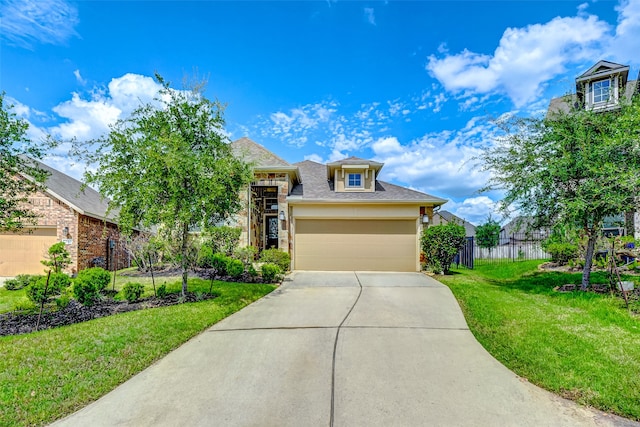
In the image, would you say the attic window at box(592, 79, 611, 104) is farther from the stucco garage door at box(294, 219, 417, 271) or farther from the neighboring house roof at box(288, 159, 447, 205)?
the stucco garage door at box(294, 219, 417, 271)

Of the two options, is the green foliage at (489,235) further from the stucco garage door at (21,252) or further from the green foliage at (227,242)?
the stucco garage door at (21,252)

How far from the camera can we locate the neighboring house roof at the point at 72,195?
12.7 m

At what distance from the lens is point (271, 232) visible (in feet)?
52.9

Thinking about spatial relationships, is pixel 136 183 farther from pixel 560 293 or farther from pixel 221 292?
pixel 560 293

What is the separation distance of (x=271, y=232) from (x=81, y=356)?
11697 mm

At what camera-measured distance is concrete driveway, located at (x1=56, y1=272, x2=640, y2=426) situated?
323 cm

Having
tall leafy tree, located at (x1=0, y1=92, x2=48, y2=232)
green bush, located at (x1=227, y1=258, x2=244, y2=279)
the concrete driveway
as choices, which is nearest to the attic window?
the concrete driveway

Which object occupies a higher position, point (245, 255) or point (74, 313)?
point (245, 255)

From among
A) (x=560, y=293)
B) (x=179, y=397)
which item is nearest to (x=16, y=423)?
(x=179, y=397)

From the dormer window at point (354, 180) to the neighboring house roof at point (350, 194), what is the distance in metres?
0.52

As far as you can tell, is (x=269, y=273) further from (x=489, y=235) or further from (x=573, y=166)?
(x=489, y=235)

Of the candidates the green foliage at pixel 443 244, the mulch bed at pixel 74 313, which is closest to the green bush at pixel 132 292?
the mulch bed at pixel 74 313

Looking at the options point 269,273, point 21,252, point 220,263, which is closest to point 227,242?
point 220,263

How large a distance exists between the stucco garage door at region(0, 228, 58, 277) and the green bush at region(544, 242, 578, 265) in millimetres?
20566
